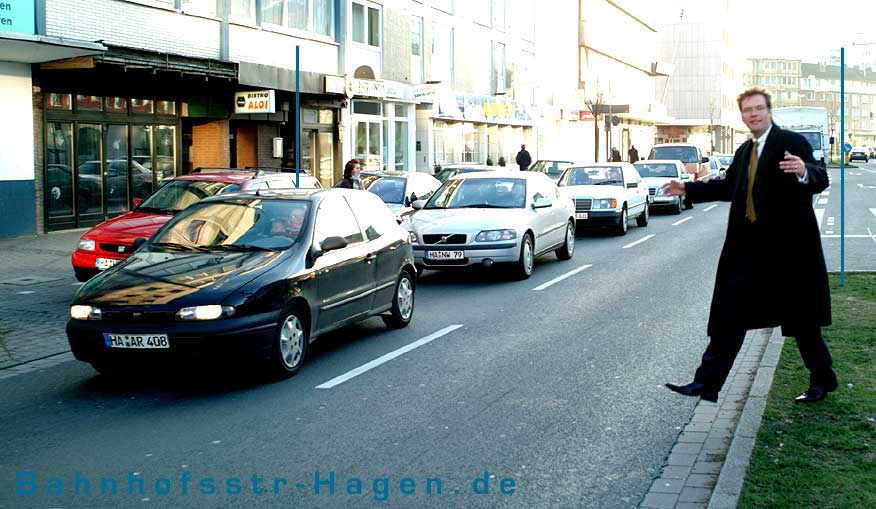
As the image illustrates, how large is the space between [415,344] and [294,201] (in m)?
1.74

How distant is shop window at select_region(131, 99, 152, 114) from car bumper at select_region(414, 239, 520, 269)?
12.0 m

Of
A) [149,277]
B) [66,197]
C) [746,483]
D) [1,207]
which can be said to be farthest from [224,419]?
[66,197]

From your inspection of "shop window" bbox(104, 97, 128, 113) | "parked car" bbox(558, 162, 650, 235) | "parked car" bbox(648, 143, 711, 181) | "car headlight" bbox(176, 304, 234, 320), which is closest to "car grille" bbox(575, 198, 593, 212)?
"parked car" bbox(558, 162, 650, 235)

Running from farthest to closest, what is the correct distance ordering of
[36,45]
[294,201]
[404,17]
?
[404,17] → [36,45] → [294,201]

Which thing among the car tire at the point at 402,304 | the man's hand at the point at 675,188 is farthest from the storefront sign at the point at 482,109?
the man's hand at the point at 675,188

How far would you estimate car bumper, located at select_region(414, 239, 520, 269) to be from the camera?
47.0ft

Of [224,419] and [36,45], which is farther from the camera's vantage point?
[36,45]

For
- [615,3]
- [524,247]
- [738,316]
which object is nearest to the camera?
[738,316]

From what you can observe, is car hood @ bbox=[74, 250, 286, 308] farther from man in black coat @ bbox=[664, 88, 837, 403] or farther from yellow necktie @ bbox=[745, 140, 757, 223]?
yellow necktie @ bbox=[745, 140, 757, 223]

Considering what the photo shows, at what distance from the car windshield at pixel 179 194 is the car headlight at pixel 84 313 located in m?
6.08

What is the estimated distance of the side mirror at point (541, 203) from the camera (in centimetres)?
1547

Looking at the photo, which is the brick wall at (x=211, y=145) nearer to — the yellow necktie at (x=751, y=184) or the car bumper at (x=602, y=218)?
the car bumper at (x=602, y=218)

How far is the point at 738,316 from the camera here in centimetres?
628

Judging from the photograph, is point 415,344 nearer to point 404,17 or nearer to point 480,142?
point 404,17
